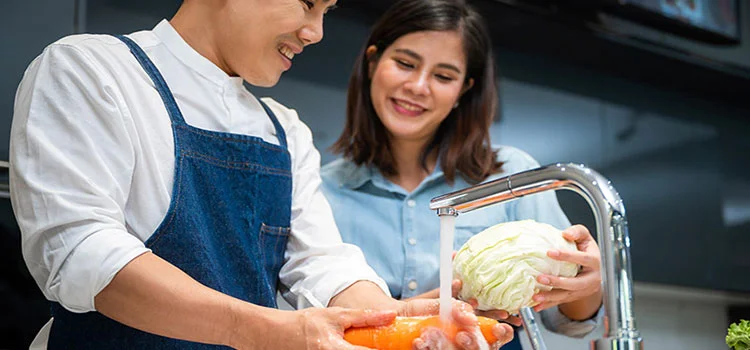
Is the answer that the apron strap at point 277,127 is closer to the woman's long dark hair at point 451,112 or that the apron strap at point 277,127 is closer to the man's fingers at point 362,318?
the woman's long dark hair at point 451,112

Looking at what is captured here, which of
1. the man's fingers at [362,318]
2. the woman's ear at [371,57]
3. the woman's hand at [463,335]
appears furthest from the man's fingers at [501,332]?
the woman's ear at [371,57]

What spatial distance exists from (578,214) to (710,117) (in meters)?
1.49

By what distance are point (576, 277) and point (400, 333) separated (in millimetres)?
795

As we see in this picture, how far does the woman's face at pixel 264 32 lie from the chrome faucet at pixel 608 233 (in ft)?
2.41

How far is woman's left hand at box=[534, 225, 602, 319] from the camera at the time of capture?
6.75 feet

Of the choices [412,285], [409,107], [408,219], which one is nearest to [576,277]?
[412,285]

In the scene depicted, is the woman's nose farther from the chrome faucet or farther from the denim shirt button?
the chrome faucet

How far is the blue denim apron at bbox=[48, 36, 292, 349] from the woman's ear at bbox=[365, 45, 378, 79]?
720 millimetres

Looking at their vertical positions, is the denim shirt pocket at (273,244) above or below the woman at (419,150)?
below

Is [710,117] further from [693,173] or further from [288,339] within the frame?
[288,339]

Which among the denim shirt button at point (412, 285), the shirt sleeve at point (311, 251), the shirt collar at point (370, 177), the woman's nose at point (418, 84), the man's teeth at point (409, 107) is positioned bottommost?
the denim shirt button at point (412, 285)

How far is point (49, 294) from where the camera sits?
1.50 m

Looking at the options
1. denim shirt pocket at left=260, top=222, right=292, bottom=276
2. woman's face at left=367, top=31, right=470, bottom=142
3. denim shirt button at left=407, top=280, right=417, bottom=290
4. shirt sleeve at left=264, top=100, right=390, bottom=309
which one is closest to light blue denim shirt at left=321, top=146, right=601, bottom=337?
denim shirt button at left=407, top=280, right=417, bottom=290

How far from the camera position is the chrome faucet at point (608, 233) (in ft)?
4.06
